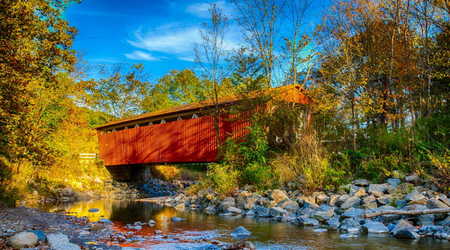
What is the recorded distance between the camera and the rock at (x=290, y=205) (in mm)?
6804

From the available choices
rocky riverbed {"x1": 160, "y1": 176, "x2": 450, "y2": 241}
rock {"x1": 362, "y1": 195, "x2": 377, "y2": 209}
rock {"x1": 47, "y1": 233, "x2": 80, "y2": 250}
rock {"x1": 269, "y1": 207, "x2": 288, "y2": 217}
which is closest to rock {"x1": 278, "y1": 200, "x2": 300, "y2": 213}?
rocky riverbed {"x1": 160, "y1": 176, "x2": 450, "y2": 241}

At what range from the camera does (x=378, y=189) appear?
21.9 ft

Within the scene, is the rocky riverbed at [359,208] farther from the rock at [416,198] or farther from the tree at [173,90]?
the tree at [173,90]

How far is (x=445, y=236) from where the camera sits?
4328 mm

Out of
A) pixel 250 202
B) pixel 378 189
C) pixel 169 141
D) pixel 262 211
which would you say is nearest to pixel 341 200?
pixel 378 189

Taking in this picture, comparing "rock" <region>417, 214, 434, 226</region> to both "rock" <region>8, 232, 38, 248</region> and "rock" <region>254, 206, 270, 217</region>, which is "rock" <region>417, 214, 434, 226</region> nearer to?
"rock" <region>254, 206, 270, 217</region>

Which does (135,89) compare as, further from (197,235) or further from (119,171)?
(197,235)

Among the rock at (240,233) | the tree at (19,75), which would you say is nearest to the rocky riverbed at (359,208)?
the rock at (240,233)

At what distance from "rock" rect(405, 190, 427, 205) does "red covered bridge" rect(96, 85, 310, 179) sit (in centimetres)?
479

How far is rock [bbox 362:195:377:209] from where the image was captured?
6.12 meters

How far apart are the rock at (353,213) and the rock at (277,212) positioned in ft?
3.59

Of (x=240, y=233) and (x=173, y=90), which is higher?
(x=173, y=90)

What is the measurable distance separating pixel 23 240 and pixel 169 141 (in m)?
9.54

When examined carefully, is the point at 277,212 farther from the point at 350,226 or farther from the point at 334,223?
the point at 350,226
